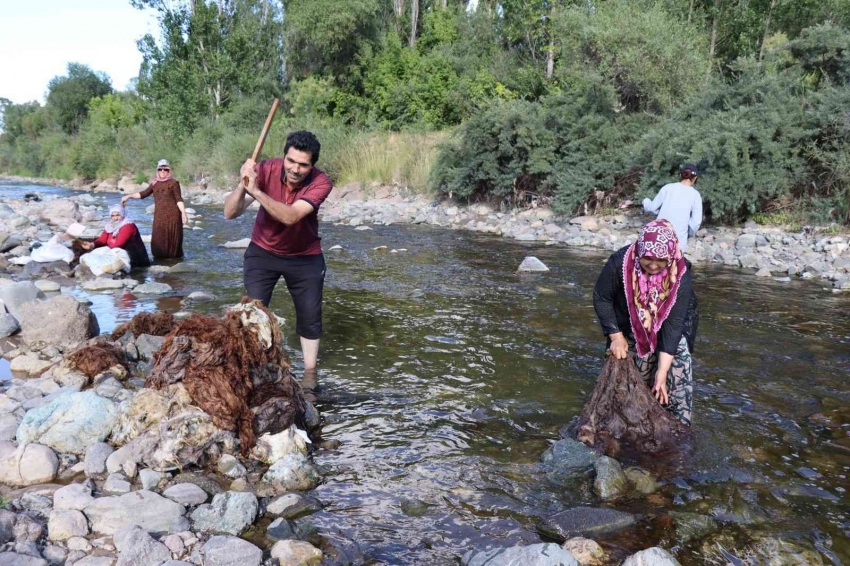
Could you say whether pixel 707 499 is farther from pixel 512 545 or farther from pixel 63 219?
pixel 63 219

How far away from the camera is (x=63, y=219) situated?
1794cm

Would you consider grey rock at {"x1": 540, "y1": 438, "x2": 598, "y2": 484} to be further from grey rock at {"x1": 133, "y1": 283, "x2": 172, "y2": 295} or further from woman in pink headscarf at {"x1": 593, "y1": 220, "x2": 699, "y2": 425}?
grey rock at {"x1": 133, "y1": 283, "x2": 172, "y2": 295}

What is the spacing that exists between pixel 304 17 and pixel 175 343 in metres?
33.4

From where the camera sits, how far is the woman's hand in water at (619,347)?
4.61 m

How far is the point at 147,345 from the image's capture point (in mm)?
6137

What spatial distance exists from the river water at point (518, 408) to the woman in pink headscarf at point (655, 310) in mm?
507

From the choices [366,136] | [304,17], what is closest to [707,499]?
[366,136]

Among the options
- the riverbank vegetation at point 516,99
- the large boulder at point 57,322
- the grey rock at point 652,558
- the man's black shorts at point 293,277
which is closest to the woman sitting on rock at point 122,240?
the large boulder at point 57,322

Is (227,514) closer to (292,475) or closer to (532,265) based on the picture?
(292,475)

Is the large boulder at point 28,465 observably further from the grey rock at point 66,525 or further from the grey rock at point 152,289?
the grey rock at point 152,289

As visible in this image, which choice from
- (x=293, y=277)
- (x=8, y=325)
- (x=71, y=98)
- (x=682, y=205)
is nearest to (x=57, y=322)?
(x=8, y=325)

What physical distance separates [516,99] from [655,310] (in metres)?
21.9

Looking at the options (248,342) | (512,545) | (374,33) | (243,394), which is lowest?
(512,545)

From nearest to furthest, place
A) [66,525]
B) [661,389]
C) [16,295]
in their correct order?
1. [66,525]
2. [661,389]
3. [16,295]
